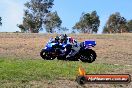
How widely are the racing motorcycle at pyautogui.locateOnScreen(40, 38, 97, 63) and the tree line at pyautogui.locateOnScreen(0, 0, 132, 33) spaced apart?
70.5m

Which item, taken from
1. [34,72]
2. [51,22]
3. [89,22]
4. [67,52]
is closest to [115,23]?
[89,22]

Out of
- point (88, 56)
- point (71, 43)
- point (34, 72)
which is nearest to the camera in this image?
point (34, 72)

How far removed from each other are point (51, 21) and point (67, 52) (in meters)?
76.7

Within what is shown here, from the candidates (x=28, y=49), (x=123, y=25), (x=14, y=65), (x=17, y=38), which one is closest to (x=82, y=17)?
(x=123, y=25)

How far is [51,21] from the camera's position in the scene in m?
100

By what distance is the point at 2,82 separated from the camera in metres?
13.6

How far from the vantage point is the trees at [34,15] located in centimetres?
9612

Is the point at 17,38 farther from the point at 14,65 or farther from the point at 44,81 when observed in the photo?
the point at 44,81

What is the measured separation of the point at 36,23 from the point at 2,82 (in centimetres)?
8314

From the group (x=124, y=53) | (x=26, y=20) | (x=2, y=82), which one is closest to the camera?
(x=2, y=82)

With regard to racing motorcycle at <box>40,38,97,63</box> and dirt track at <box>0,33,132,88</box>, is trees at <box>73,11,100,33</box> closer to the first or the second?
dirt track at <box>0,33,132,88</box>

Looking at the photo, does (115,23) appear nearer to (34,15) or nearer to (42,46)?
(34,15)

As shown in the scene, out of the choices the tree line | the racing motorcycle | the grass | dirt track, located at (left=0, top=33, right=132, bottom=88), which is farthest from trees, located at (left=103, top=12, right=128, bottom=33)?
the grass

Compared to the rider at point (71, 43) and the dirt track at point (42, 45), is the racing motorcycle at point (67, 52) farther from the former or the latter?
the dirt track at point (42, 45)
